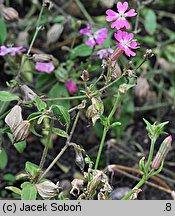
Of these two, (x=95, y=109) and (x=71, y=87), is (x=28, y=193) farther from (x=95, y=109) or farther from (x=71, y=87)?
(x=71, y=87)

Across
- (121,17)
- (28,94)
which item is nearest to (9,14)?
(28,94)

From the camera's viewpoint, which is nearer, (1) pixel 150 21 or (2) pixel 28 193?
(2) pixel 28 193

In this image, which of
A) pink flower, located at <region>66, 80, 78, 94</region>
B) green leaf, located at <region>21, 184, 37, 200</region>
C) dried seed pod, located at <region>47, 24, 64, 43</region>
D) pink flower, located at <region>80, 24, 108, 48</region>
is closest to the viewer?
green leaf, located at <region>21, 184, 37, 200</region>

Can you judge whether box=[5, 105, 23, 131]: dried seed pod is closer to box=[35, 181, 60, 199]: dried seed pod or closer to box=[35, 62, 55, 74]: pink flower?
box=[35, 181, 60, 199]: dried seed pod

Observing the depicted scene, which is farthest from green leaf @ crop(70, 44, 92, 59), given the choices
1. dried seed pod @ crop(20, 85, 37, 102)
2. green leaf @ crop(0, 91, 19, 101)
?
green leaf @ crop(0, 91, 19, 101)

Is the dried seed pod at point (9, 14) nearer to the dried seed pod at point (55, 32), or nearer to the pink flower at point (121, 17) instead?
the dried seed pod at point (55, 32)

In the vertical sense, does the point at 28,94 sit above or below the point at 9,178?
above

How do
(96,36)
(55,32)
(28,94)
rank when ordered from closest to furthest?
(28,94) → (96,36) → (55,32)

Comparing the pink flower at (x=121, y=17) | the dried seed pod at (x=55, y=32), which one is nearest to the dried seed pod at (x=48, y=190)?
the pink flower at (x=121, y=17)

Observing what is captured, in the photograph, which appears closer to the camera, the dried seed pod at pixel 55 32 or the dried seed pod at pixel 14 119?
the dried seed pod at pixel 14 119
